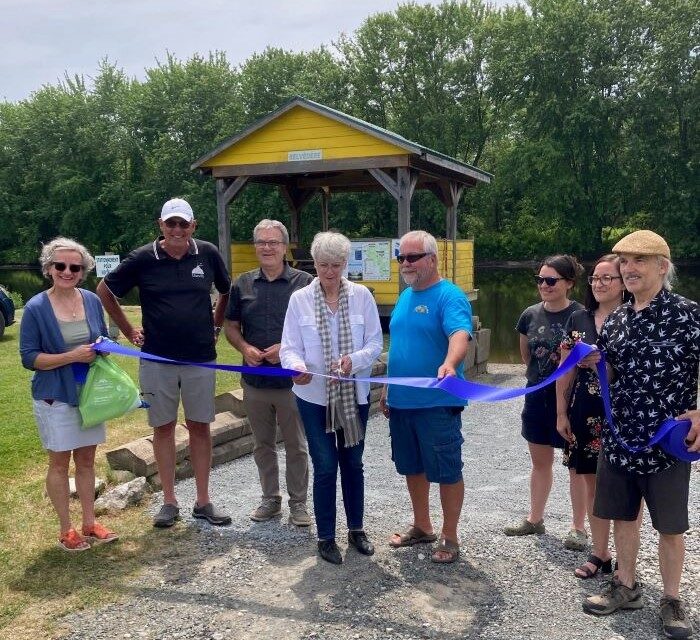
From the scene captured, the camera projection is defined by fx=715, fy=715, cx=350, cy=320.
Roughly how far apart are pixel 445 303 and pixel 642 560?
71.0 inches

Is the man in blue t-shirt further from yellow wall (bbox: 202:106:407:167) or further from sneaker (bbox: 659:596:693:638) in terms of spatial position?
yellow wall (bbox: 202:106:407:167)

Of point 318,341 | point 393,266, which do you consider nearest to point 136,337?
point 318,341

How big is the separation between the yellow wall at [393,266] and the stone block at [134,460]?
8.24m

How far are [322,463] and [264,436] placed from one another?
31.8 inches

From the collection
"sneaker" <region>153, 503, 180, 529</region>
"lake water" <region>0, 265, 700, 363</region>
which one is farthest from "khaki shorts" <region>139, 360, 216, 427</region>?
"lake water" <region>0, 265, 700, 363</region>

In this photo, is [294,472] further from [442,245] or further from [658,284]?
[442,245]

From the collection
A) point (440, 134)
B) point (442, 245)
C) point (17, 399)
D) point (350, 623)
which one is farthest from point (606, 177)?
point (350, 623)

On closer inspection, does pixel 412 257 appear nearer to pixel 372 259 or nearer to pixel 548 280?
pixel 548 280

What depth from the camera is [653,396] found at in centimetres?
321

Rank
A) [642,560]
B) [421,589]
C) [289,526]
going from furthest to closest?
[289,526] < [642,560] < [421,589]

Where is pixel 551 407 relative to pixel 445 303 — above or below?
below

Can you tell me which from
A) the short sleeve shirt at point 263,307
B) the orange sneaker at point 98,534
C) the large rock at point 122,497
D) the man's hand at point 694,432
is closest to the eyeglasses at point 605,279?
the man's hand at point 694,432

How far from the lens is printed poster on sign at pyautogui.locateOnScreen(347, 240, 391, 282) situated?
42.8ft

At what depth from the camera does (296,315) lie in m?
4.02
